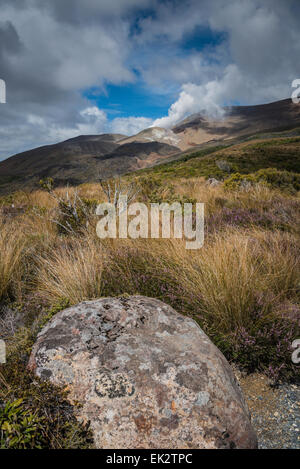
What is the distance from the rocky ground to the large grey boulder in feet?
0.98

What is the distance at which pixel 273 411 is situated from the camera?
177 centimetres

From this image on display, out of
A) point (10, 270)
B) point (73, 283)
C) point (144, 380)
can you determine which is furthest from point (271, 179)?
point (144, 380)

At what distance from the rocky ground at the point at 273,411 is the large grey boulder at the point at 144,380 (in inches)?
11.7

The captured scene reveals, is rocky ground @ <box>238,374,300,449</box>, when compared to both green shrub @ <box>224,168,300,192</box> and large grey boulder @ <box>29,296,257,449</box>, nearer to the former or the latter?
large grey boulder @ <box>29,296,257,449</box>

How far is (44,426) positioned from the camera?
1.22 metres

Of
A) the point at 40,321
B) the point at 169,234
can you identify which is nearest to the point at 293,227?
the point at 169,234

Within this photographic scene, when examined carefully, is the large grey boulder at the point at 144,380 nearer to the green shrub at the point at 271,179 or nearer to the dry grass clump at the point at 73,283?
the dry grass clump at the point at 73,283

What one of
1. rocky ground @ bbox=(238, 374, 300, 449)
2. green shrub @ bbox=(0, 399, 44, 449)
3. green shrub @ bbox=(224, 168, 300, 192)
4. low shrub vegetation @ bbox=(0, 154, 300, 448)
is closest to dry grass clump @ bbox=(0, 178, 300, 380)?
low shrub vegetation @ bbox=(0, 154, 300, 448)

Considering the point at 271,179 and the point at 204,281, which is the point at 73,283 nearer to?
the point at 204,281

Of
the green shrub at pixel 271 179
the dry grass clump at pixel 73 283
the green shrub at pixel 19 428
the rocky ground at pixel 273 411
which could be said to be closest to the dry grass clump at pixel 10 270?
the dry grass clump at pixel 73 283

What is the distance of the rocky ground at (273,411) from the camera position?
5.17 ft

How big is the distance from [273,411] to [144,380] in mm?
1105

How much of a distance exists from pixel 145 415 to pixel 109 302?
955 mm
